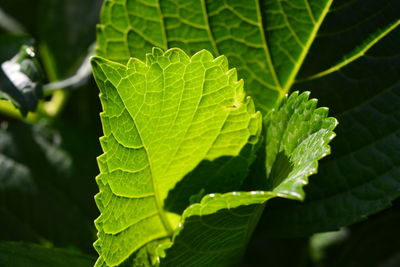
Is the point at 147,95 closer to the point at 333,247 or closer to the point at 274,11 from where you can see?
the point at 274,11

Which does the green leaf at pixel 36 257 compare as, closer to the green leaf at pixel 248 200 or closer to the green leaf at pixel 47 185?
the green leaf at pixel 248 200

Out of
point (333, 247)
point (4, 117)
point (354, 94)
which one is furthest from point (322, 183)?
point (4, 117)

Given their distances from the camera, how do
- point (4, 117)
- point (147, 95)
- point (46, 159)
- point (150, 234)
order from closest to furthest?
point (147, 95) < point (150, 234) < point (46, 159) < point (4, 117)

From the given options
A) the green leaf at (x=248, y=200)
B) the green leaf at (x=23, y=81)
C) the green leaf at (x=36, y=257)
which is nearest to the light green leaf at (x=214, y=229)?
the green leaf at (x=248, y=200)

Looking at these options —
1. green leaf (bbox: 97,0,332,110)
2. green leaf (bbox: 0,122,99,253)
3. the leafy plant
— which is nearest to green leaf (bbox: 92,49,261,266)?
the leafy plant

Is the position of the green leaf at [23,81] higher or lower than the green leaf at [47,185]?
higher

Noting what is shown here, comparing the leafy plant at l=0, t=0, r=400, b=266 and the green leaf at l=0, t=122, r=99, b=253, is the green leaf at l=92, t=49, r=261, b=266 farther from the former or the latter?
the green leaf at l=0, t=122, r=99, b=253

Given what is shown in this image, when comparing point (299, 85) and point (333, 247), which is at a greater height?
point (299, 85)

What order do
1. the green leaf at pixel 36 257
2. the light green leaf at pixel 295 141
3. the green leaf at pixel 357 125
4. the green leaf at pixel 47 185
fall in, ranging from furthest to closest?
the green leaf at pixel 47 185, the green leaf at pixel 357 125, the green leaf at pixel 36 257, the light green leaf at pixel 295 141
